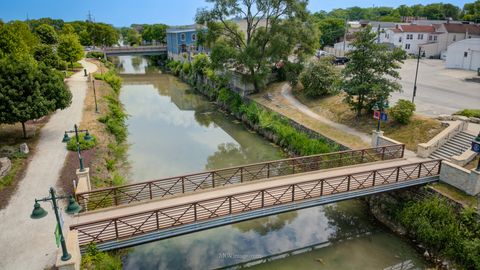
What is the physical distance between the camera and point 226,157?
26219 millimetres

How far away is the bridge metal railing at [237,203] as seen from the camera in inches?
488

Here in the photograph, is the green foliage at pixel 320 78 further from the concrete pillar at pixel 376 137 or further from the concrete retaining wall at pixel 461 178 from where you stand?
the concrete retaining wall at pixel 461 178

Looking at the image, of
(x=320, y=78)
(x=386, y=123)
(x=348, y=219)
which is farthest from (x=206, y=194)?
(x=320, y=78)

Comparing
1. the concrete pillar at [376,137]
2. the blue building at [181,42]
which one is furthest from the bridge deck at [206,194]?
the blue building at [181,42]

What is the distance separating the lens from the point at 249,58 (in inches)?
1362

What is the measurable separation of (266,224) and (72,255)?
369 inches

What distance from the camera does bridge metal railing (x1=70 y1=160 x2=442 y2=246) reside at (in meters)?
12.4

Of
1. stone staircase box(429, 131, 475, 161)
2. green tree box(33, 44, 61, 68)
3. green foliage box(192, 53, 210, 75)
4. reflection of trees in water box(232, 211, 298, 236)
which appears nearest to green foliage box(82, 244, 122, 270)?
reflection of trees in water box(232, 211, 298, 236)

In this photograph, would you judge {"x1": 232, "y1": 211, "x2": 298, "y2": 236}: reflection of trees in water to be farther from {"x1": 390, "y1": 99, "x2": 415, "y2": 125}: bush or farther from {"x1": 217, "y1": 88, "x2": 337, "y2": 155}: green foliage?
{"x1": 390, "y1": 99, "x2": 415, "y2": 125}: bush

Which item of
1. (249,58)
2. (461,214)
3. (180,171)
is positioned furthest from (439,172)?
(249,58)

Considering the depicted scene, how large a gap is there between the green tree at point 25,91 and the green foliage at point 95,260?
495 inches

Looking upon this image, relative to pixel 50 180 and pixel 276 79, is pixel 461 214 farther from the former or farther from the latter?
pixel 276 79

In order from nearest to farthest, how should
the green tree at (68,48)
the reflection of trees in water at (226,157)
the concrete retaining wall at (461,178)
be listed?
the concrete retaining wall at (461,178) < the reflection of trees in water at (226,157) < the green tree at (68,48)

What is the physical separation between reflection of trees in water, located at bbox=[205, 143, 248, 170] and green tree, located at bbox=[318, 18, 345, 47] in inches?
2341
